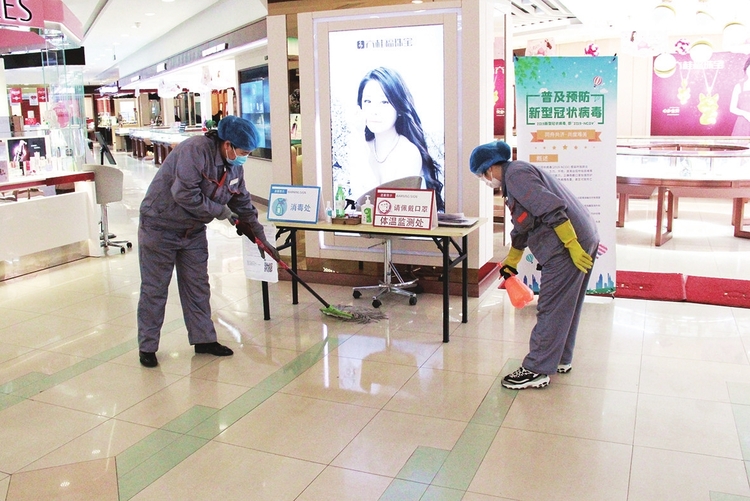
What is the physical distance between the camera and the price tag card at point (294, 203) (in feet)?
17.8

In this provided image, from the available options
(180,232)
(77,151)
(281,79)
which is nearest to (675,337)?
(180,232)

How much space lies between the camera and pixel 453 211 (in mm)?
5898

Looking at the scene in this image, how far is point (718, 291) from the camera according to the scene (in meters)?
6.02

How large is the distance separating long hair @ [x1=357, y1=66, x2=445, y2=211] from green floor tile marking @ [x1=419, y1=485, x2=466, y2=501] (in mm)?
3223

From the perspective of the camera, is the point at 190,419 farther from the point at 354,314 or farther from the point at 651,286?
the point at 651,286

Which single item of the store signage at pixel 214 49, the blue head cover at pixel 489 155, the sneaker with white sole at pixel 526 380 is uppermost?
the store signage at pixel 214 49

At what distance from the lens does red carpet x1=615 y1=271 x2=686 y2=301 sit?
5.90 meters

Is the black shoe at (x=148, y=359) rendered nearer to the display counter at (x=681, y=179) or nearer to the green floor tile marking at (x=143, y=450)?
the green floor tile marking at (x=143, y=450)

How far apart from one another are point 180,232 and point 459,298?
101 inches

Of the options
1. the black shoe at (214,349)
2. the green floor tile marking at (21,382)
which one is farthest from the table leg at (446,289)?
the green floor tile marking at (21,382)

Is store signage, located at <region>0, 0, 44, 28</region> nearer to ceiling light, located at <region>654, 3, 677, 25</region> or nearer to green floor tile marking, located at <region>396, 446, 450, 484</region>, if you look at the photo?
green floor tile marking, located at <region>396, 446, 450, 484</region>

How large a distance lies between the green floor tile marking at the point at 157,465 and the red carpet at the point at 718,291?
4.18 m

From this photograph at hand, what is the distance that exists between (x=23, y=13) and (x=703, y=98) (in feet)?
39.7

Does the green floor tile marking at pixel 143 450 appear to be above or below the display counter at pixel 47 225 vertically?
below
